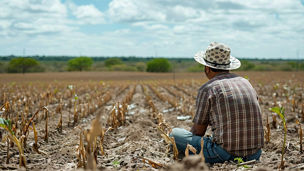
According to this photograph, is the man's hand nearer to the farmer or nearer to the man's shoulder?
the farmer

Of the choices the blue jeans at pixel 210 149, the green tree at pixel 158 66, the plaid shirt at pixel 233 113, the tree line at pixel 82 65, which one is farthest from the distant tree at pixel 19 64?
the plaid shirt at pixel 233 113

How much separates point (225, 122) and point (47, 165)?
239cm

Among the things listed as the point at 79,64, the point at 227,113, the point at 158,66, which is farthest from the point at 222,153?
the point at 79,64

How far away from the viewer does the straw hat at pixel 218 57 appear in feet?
12.0

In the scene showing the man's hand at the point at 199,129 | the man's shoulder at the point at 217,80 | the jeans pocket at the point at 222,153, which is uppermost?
the man's shoulder at the point at 217,80

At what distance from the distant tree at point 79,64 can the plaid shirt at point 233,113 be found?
292ft

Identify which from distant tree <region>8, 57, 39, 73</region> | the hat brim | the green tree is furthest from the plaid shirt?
the green tree

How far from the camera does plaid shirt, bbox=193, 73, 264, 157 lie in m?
3.44

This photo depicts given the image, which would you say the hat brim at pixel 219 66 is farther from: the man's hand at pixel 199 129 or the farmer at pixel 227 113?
the man's hand at pixel 199 129

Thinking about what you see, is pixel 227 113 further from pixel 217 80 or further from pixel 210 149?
pixel 210 149

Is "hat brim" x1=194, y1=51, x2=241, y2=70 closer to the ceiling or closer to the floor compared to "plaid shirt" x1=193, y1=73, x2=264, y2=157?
closer to the ceiling

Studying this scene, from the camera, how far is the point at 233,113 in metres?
3.44

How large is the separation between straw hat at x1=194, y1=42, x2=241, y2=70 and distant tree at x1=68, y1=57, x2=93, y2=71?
8888 cm

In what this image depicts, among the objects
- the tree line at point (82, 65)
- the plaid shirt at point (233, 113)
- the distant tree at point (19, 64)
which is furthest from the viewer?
the tree line at point (82, 65)
